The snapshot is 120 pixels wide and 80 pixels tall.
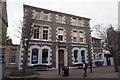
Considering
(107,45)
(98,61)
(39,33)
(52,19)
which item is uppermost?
(52,19)

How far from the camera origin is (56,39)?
2784cm

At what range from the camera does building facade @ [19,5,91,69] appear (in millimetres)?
25711

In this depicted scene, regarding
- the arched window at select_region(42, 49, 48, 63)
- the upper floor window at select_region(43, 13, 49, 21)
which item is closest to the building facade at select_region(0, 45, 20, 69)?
the arched window at select_region(42, 49, 48, 63)

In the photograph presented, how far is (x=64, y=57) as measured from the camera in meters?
28.3

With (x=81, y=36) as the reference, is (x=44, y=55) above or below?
below

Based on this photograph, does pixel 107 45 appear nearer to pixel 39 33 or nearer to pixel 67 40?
pixel 67 40

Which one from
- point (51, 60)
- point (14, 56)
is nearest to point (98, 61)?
point (51, 60)

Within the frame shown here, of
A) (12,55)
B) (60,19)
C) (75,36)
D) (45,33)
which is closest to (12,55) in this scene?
(12,55)

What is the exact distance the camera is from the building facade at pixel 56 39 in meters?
25.7

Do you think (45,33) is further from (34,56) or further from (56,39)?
(34,56)

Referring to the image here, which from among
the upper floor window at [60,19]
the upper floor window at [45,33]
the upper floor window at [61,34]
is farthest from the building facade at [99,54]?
the upper floor window at [45,33]

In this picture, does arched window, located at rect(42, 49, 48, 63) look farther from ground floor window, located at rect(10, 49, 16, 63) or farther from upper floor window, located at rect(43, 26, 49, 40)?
ground floor window, located at rect(10, 49, 16, 63)

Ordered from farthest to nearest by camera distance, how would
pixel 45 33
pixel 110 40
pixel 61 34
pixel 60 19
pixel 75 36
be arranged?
1. pixel 75 36
2. pixel 60 19
3. pixel 61 34
4. pixel 45 33
5. pixel 110 40

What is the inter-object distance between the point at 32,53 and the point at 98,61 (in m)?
16.0
